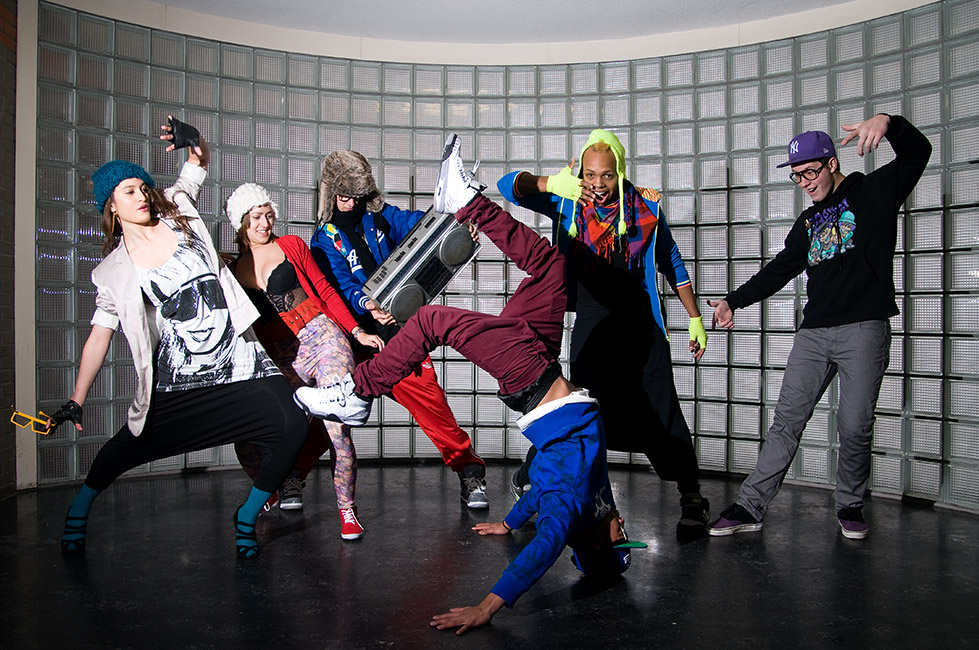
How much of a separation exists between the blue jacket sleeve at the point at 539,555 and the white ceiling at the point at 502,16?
10.1 feet

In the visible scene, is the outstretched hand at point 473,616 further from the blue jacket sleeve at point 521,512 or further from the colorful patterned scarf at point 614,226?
the colorful patterned scarf at point 614,226

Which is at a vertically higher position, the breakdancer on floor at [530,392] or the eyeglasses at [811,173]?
the eyeglasses at [811,173]

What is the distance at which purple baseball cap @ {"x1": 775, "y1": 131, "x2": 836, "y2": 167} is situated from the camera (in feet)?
9.88

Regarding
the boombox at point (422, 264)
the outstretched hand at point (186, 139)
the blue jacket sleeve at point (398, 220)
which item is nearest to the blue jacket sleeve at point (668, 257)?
the boombox at point (422, 264)

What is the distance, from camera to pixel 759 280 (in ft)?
11.0

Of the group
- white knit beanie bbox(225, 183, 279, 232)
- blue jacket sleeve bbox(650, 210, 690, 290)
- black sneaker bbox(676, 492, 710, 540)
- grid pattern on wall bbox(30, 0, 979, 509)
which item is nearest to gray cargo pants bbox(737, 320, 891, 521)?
black sneaker bbox(676, 492, 710, 540)

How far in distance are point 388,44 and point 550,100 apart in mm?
1098

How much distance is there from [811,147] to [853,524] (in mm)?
1580

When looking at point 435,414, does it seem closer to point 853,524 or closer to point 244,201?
point 244,201

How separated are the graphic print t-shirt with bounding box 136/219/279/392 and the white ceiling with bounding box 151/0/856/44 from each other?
2.13m

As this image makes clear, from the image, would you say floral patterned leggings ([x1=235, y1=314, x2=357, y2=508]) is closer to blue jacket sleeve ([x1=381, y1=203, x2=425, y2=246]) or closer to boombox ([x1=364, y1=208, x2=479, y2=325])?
boombox ([x1=364, y1=208, x2=479, y2=325])

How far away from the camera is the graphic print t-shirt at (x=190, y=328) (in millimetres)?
→ 2771

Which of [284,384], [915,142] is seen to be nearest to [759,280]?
[915,142]

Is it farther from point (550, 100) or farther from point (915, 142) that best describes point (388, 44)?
point (915, 142)
